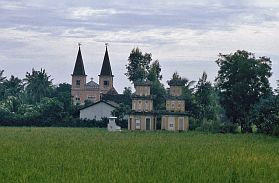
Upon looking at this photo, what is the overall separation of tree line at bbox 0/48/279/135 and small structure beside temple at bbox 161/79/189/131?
99 cm

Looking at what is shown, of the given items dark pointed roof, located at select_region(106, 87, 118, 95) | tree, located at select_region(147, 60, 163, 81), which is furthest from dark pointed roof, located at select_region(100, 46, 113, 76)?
tree, located at select_region(147, 60, 163, 81)

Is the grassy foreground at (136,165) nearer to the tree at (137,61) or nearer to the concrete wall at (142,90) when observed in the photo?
the concrete wall at (142,90)

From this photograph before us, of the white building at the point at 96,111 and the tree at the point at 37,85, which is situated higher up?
the tree at the point at 37,85

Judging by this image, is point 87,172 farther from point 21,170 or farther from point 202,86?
Result: point 202,86

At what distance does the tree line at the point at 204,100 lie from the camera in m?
Result: 60.6

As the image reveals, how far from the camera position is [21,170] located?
2089cm

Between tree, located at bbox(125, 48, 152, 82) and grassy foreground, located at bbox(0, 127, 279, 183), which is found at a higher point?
tree, located at bbox(125, 48, 152, 82)

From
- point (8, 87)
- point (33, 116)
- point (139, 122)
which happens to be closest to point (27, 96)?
point (8, 87)

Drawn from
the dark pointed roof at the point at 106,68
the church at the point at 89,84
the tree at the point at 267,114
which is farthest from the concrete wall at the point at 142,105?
the dark pointed roof at the point at 106,68

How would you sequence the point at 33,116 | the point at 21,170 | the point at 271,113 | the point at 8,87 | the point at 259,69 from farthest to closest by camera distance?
the point at 8,87, the point at 33,116, the point at 259,69, the point at 271,113, the point at 21,170

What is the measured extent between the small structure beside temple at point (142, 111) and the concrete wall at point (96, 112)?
380 inches

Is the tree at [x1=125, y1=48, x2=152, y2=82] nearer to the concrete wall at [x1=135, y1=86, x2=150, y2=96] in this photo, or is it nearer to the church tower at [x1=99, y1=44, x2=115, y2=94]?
the church tower at [x1=99, y1=44, x2=115, y2=94]

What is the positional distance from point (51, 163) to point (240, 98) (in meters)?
41.0

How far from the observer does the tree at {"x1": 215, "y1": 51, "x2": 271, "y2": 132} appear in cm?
6209
